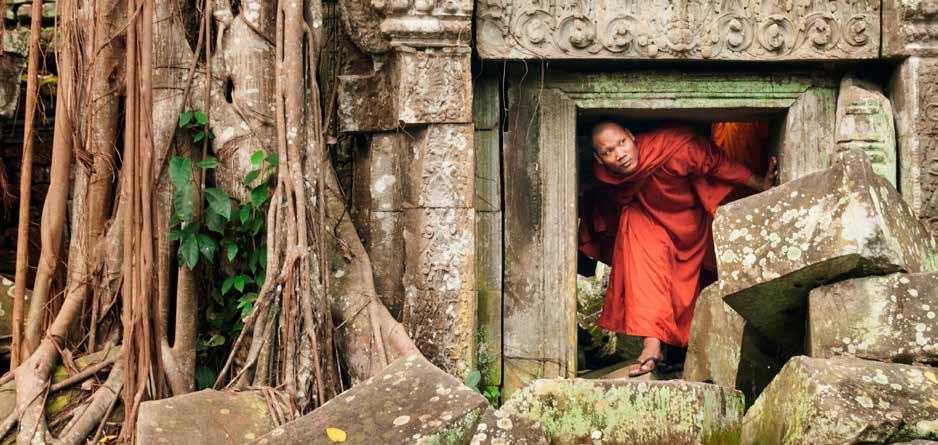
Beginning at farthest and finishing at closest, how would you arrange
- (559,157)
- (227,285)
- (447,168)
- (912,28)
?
1. (559,157)
2. (912,28)
3. (447,168)
4. (227,285)

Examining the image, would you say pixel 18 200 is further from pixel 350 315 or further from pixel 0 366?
pixel 350 315

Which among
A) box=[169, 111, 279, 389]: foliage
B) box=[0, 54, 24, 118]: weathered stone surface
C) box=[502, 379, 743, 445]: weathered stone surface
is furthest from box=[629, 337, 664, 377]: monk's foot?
box=[0, 54, 24, 118]: weathered stone surface

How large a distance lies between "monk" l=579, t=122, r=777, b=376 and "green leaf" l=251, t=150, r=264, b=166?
6.66 ft

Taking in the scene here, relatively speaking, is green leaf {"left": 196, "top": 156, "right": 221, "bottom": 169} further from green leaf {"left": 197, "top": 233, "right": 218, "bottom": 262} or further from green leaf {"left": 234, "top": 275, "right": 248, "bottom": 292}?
green leaf {"left": 234, "top": 275, "right": 248, "bottom": 292}

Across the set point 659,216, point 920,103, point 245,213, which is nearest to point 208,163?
point 245,213

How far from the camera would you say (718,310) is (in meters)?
5.22

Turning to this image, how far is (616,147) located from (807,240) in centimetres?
235

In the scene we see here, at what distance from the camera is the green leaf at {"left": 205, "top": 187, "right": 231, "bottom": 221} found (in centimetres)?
556

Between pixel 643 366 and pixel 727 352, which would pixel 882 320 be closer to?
pixel 727 352

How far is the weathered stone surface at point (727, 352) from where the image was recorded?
16.1 feet

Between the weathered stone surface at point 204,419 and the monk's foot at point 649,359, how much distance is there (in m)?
2.36

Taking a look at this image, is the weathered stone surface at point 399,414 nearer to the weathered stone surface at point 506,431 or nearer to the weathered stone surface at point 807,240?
the weathered stone surface at point 506,431

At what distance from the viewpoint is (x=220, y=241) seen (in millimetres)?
5680

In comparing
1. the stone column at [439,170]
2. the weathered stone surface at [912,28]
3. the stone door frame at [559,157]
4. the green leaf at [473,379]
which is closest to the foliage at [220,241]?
the stone column at [439,170]
